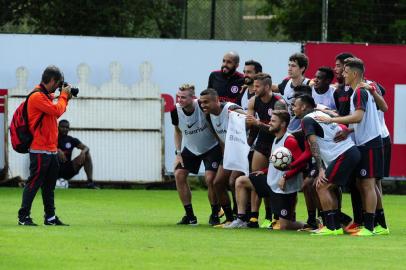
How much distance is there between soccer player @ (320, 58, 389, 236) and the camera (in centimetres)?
1442

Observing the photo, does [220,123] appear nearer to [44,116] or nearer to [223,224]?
[223,224]

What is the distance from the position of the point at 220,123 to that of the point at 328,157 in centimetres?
210

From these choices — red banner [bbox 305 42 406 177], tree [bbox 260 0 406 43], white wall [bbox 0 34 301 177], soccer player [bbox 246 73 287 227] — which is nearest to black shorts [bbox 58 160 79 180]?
white wall [bbox 0 34 301 177]

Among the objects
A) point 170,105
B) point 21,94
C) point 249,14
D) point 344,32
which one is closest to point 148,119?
point 170,105

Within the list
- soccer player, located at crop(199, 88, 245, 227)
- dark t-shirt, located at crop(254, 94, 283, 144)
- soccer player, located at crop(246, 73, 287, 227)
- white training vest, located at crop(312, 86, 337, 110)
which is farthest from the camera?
white training vest, located at crop(312, 86, 337, 110)

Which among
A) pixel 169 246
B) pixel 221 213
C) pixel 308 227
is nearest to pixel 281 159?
pixel 308 227

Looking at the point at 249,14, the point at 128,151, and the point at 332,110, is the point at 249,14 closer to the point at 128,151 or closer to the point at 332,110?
the point at 128,151

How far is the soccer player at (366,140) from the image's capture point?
1442 centimetres

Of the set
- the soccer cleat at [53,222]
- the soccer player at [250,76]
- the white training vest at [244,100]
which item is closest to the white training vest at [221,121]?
the soccer player at [250,76]

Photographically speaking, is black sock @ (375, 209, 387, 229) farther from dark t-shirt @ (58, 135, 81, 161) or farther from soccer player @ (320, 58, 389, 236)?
dark t-shirt @ (58, 135, 81, 161)

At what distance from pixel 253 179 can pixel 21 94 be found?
996cm

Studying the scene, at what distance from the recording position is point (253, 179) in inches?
615

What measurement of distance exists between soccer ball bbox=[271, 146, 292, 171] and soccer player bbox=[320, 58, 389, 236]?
0.87 metres

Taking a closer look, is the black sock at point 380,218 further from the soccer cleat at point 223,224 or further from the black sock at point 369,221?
the soccer cleat at point 223,224
